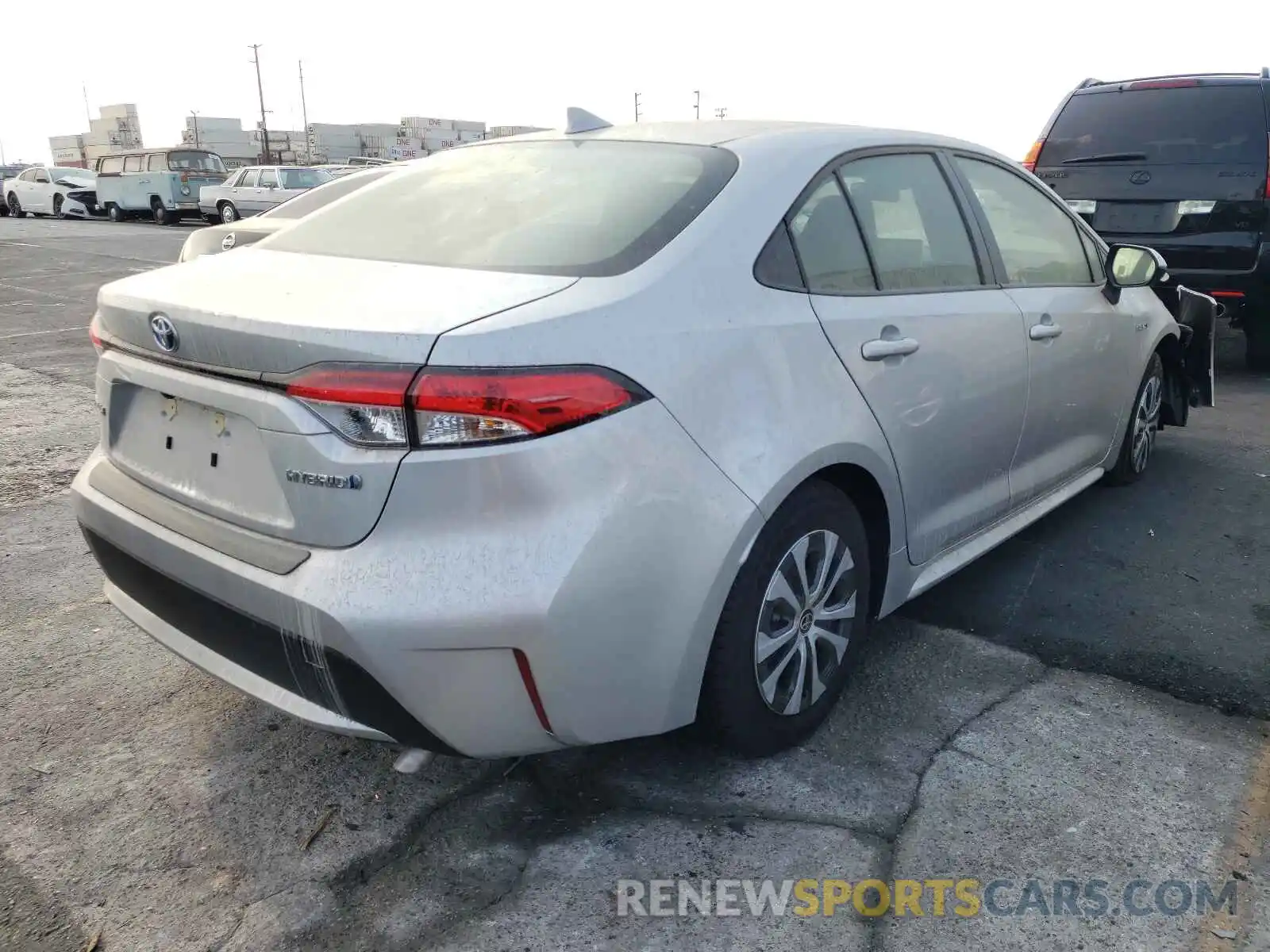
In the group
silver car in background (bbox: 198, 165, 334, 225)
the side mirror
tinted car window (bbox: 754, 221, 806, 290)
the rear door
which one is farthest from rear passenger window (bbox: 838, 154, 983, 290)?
silver car in background (bbox: 198, 165, 334, 225)

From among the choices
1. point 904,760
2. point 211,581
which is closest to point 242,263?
point 211,581

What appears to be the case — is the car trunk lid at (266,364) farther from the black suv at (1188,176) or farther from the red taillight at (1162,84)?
the red taillight at (1162,84)

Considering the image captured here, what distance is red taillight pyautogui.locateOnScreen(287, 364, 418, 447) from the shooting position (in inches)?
75.4

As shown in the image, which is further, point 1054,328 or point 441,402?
point 1054,328

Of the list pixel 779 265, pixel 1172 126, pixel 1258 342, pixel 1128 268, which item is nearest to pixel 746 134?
pixel 779 265

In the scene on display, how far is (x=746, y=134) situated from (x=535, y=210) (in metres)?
0.67

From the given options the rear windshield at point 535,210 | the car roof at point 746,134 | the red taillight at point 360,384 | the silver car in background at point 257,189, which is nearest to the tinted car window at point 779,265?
the rear windshield at point 535,210

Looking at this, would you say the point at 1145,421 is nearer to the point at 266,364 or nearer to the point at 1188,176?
the point at 1188,176

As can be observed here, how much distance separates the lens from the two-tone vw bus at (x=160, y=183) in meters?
27.0

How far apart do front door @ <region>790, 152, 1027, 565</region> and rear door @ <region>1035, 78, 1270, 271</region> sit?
13.4ft

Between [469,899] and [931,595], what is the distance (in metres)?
2.16

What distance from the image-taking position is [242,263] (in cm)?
253

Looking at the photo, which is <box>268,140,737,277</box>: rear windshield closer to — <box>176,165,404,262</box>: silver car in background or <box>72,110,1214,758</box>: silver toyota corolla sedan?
<box>72,110,1214,758</box>: silver toyota corolla sedan

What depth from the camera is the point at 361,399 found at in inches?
75.9
